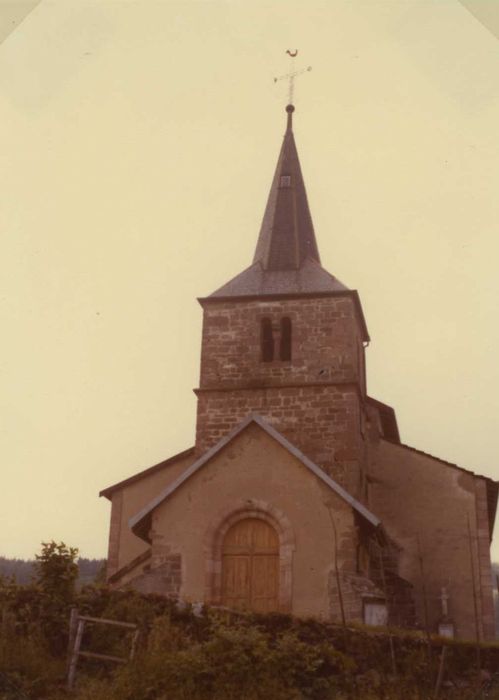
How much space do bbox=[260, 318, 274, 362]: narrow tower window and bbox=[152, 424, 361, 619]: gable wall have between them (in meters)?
6.03

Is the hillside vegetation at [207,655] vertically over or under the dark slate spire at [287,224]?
under

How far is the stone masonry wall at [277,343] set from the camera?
23.1 meters

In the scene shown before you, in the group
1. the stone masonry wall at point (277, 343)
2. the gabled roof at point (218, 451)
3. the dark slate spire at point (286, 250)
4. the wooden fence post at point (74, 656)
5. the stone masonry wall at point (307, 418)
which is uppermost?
the dark slate spire at point (286, 250)

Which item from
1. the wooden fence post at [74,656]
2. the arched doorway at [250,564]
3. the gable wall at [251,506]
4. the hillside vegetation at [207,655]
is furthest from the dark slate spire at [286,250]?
the wooden fence post at [74,656]

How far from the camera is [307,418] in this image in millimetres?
22453

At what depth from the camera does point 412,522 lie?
22.8 metres

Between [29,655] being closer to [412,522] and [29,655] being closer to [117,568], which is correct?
[117,568]

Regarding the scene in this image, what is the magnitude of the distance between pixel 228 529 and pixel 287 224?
12.9 metres

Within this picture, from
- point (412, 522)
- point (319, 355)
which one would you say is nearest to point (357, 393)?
point (319, 355)

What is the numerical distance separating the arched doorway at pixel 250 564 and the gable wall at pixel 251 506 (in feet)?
1.51

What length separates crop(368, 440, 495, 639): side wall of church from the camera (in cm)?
2138

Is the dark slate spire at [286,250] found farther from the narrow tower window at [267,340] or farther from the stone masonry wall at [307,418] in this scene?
the stone masonry wall at [307,418]

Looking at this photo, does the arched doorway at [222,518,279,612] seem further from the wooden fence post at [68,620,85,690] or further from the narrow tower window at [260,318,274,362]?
the narrow tower window at [260,318,274,362]

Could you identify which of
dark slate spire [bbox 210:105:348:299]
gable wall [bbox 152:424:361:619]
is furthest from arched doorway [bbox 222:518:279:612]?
dark slate spire [bbox 210:105:348:299]
